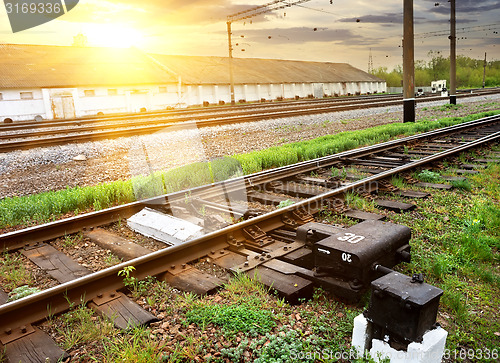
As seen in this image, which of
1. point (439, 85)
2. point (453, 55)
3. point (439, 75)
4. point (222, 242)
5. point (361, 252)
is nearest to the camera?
point (361, 252)

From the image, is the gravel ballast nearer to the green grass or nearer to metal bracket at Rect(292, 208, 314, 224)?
the green grass

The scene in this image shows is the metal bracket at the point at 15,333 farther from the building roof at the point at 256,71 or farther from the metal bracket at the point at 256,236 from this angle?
the building roof at the point at 256,71

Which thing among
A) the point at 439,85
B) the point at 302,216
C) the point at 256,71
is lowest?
the point at 302,216

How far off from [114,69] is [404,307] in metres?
44.0

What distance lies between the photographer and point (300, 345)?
9.20 ft

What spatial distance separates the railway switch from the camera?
3.27 m

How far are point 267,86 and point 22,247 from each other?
1997 inches

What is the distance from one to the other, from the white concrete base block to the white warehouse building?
3628 centimetres

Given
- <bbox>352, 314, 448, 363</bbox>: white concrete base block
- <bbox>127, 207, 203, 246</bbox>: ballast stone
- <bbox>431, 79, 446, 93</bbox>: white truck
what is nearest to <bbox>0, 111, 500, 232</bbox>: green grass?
<bbox>127, 207, 203, 246</bbox>: ballast stone

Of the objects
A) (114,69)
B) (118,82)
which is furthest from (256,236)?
(114,69)

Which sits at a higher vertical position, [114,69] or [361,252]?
[114,69]

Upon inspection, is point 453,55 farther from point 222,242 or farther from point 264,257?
point 264,257

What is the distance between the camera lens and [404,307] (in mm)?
2500

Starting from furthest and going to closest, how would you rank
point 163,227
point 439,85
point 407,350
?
1. point 439,85
2. point 163,227
3. point 407,350
